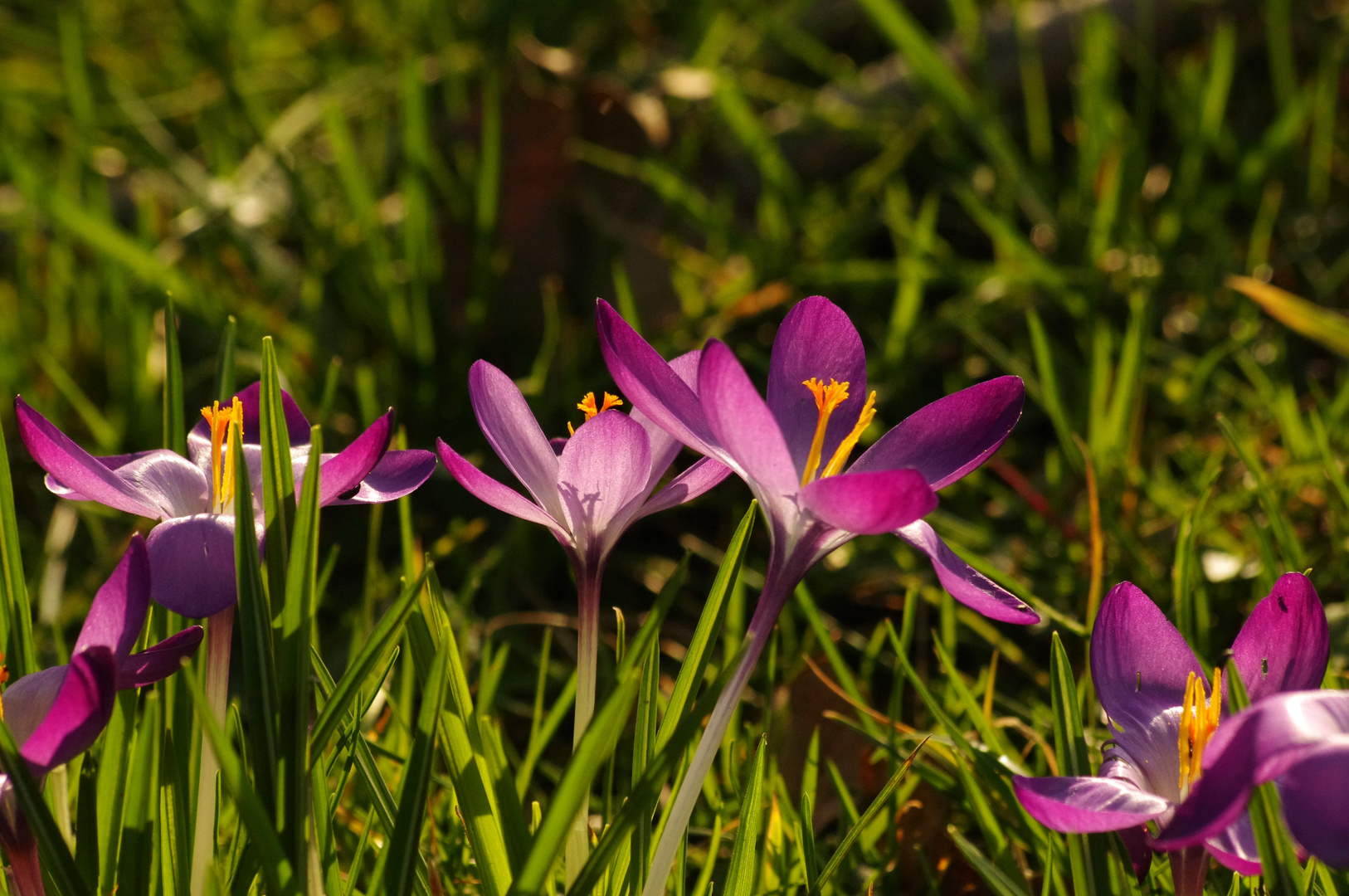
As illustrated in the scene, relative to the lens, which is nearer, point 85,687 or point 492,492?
point 85,687

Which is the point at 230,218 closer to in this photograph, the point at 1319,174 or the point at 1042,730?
the point at 1042,730

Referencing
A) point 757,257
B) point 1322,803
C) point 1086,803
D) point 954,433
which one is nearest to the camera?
point 1322,803

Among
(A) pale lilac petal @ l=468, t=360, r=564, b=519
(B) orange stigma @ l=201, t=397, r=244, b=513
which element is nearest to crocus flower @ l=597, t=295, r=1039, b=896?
(A) pale lilac petal @ l=468, t=360, r=564, b=519

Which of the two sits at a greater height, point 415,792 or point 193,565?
point 193,565

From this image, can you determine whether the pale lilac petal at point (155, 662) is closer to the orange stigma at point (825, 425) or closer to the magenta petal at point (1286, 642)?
the orange stigma at point (825, 425)

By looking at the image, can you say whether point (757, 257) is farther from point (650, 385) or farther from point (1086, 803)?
point (1086, 803)

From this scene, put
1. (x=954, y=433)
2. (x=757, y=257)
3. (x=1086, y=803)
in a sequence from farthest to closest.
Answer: (x=757, y=257)
(x=954, y=433)
(x=1086, y=803)

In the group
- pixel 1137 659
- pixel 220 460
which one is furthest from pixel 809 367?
pixel 220 460
